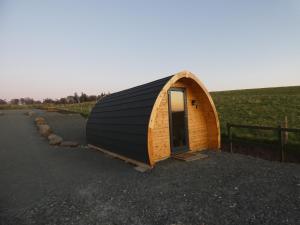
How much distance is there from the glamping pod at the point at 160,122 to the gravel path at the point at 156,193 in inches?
28.1

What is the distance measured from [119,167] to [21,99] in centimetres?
15879

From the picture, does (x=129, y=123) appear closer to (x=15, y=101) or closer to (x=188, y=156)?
(x=188, y=156)

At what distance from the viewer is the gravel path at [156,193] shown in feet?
13.0

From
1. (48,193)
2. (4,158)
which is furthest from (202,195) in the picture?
(4,158)

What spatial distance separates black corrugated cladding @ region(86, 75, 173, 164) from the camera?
6.93 metres

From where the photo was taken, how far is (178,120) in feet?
27.8

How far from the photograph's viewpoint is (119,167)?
7332 mm

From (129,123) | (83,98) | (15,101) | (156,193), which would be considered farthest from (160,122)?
(15,101)

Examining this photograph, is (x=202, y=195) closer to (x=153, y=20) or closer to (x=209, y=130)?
(x=209, y=130)

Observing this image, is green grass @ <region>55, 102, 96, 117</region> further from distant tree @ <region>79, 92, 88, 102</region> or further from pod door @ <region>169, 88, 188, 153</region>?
distant tree @ <region>79, 92, 88, 102</region>

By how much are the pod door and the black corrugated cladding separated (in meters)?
1.11

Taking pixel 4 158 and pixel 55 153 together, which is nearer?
pixel 4 158

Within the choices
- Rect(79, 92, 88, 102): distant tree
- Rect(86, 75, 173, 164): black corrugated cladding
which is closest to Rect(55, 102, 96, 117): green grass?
Rect(86, 75, 173, 164): black corrugated cladding

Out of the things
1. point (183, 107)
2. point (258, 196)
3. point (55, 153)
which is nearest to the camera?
point (258, 196)
